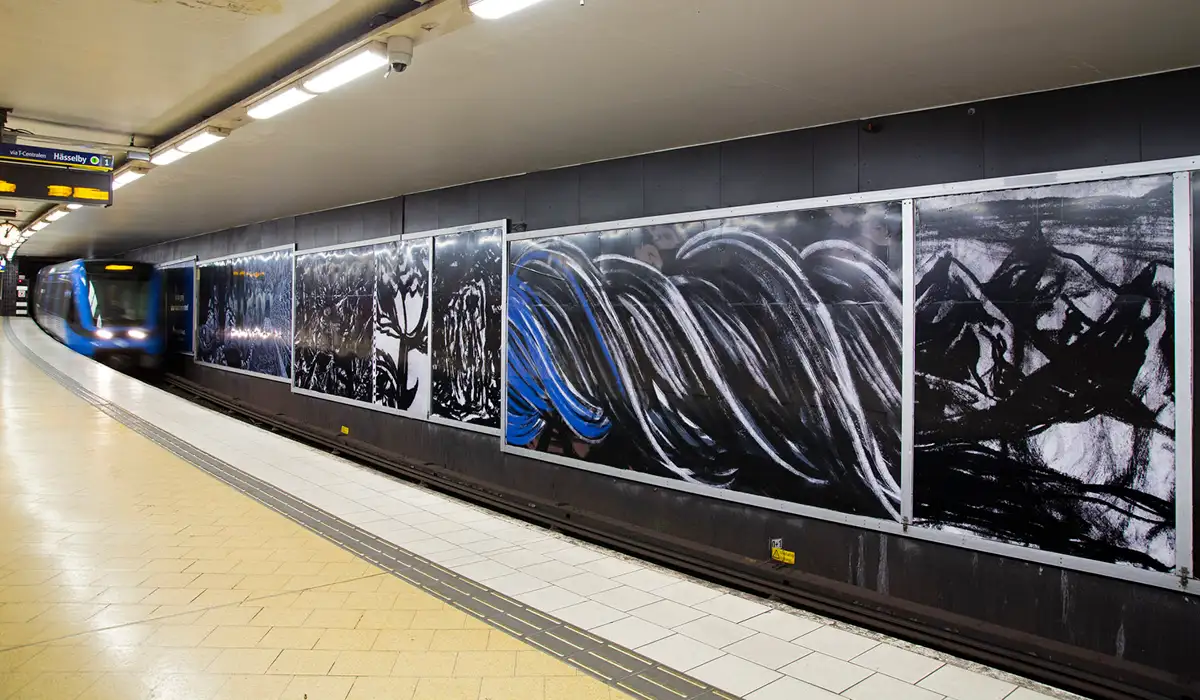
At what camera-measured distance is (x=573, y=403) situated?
21.0 feet

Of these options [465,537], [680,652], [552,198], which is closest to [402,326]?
[552,198]

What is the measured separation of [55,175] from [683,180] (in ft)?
17.1

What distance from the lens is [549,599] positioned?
3869 millimetres

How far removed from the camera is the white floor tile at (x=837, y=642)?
3.32 m

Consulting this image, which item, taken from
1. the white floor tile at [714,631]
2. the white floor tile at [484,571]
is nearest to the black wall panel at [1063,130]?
the white floor tile at [714,631]

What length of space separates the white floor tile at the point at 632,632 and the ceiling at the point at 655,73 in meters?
2.80

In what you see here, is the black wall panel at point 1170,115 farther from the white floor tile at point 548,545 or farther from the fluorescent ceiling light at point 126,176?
the fluorescent ceiling light at point 126,176

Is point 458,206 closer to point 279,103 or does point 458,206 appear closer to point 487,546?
point 279,103

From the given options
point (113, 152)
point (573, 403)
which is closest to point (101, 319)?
point (113, 152)

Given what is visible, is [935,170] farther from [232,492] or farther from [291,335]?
[291,335]

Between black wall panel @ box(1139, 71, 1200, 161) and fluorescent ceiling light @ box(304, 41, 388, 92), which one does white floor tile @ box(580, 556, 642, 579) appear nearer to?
fluorescent ceiling light @ box(304, 41, 388, 92)

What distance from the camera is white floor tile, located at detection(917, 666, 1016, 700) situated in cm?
296

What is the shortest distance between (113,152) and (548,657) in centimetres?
631

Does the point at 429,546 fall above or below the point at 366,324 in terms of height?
below
